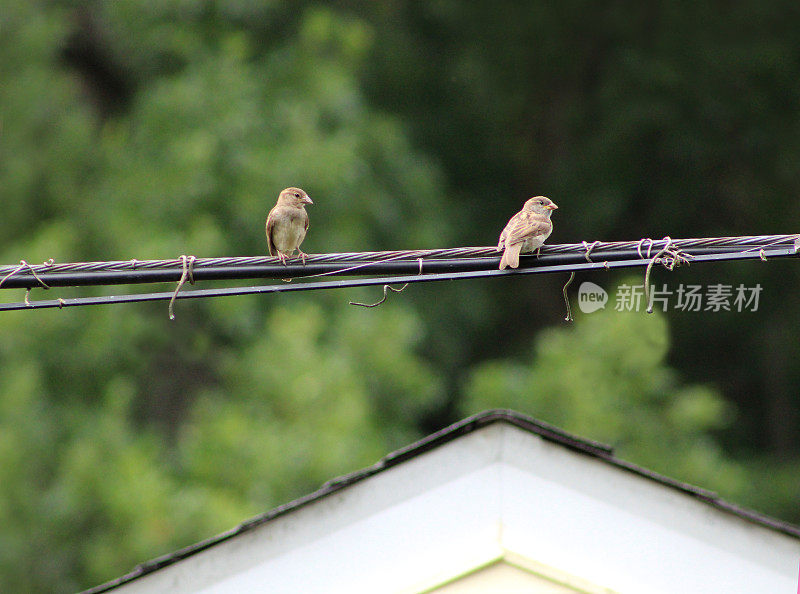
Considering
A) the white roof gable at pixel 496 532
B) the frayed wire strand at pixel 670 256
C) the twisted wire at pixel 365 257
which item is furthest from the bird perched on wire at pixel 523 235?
the white roof gable at pixel 496 532

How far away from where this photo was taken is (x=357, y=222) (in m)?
21.8

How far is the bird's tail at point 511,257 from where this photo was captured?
6.55 meters

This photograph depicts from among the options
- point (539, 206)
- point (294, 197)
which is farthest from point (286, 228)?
point (539, 206)

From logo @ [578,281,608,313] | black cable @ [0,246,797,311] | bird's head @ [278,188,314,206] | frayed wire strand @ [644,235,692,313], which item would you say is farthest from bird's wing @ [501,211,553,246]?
bird's head @ [278,188,314,206]

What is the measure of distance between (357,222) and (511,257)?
49.9 ft

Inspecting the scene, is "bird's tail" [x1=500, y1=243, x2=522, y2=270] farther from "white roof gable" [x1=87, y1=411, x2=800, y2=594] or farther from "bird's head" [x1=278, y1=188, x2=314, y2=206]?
"bird's head" [x1=278, y1=188, x2=314, y2=206]

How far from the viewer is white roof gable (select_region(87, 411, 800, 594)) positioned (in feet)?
19.9

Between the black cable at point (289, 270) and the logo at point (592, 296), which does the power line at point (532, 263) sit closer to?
the black cable at point (289, 270)

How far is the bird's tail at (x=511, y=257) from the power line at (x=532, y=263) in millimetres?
39

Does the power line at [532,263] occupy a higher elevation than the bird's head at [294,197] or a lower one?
lower

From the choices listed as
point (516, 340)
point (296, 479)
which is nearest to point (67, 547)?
point (296, 479)

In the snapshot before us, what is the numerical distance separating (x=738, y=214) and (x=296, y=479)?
13133mm

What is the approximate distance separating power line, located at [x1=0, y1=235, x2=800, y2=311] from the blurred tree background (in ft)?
32.3

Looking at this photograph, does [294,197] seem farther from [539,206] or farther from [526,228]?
[526,228]
